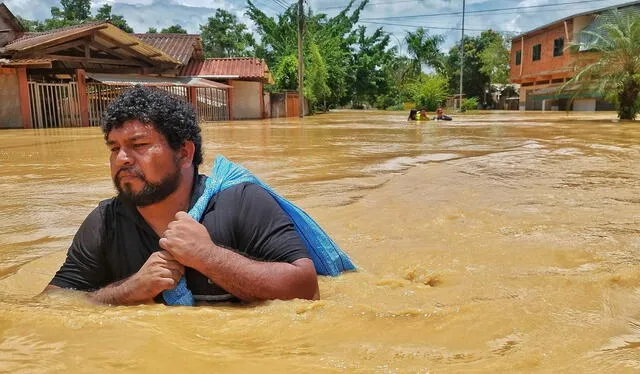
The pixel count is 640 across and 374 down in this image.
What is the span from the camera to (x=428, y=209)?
191 inches

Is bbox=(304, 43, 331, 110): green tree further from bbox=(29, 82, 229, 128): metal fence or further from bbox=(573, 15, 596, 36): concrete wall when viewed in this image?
bbox=(573, 15, 596, 36): concrete wall

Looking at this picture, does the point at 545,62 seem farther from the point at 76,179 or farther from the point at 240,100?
the point at 76,179

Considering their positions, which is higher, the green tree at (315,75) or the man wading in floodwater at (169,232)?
the green tree at (315,75)

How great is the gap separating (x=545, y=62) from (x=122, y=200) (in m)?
39.6

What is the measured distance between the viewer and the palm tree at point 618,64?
65.8ft

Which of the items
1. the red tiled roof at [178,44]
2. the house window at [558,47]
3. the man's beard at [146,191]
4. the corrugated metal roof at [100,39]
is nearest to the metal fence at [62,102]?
the corrugated metal roof at [100,39]

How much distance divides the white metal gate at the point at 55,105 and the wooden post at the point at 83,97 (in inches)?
4.9

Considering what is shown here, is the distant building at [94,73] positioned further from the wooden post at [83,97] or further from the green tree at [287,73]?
the green tree at [287,73]

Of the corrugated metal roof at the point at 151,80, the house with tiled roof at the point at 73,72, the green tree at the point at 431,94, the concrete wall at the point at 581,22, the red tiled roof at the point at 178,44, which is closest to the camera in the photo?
the house with tiled roof at the point at 73,72

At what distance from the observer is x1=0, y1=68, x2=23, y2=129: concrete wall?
60.3 ft

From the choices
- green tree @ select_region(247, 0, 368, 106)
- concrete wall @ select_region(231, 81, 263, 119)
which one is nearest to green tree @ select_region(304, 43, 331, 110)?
green tree @ select_region(247, 0, 368, 106)

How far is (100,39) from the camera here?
823 inches

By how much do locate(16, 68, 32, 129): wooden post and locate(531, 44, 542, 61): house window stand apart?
32.6 m

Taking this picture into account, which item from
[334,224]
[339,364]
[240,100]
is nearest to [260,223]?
[339,364]
